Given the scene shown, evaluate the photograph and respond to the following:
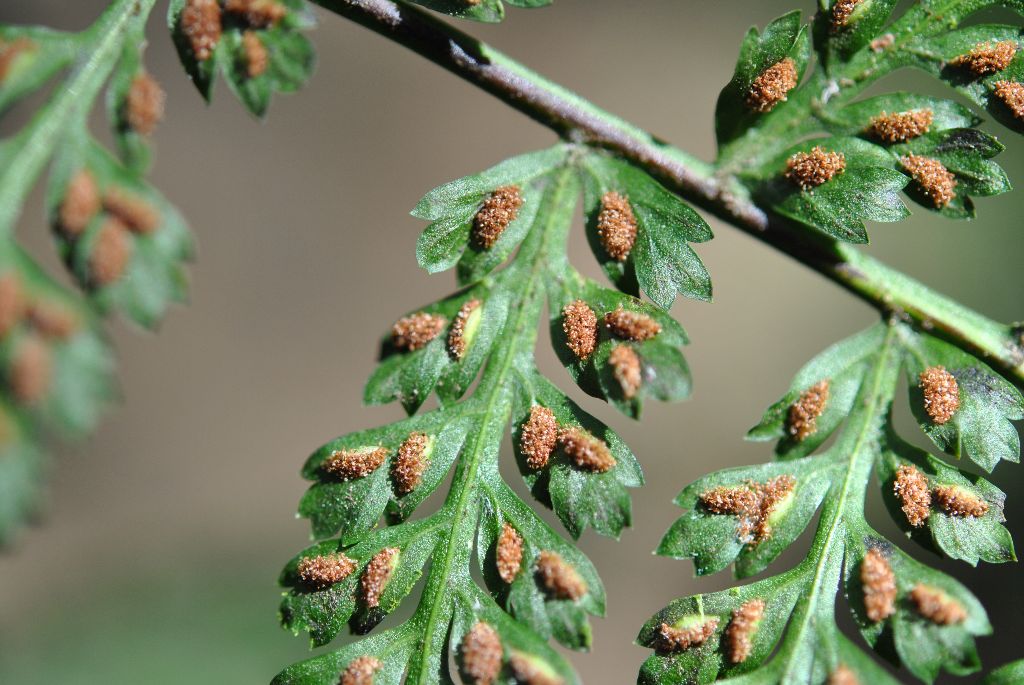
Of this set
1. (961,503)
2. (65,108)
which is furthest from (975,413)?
(65,108)

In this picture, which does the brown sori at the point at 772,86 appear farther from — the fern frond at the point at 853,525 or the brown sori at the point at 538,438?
the brown sori at the point at 538,438

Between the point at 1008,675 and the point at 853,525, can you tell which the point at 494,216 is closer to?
the point at 853,525

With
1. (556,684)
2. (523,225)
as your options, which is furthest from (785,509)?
(523,225)

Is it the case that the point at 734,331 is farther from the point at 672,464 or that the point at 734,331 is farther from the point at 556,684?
the point at 556,684

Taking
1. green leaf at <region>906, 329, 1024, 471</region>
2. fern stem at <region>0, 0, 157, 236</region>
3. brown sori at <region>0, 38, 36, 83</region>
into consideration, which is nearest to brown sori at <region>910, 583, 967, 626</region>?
green leaf at <region>906, 329, 1024, 471</region>

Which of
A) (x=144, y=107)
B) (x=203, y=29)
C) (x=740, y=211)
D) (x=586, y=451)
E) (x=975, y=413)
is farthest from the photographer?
(x=740, y=211)

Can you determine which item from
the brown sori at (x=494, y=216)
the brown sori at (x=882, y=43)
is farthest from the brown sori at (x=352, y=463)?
the brown sori at (x=882, y=43)
